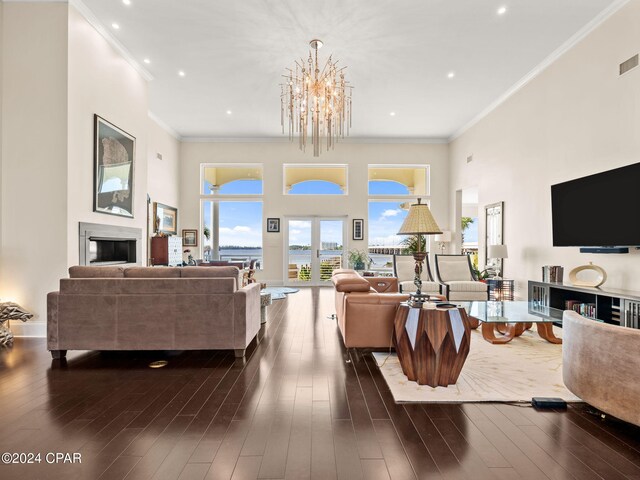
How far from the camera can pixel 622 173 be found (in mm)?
4160

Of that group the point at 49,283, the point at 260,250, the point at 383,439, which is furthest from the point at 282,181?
the point at 383,439

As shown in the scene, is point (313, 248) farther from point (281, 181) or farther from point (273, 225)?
point (281, 181)

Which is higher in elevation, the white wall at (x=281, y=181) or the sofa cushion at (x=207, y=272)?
the white wall at (x=281, y=181)

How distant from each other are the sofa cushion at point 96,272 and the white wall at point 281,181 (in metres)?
6.35

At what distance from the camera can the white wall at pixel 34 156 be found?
4363mm

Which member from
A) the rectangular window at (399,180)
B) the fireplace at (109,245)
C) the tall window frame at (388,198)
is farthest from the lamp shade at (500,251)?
the fireplace at (109,245)

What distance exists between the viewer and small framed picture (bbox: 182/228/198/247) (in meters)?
9.80

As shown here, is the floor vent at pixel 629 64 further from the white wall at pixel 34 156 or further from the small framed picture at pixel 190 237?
the small framed picture at pixel 190 237

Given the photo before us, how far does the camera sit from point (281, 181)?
992 cm

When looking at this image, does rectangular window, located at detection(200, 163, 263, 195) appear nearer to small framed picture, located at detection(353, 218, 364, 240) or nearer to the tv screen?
small framed picture, located at detection(353, 218, 364, 240)

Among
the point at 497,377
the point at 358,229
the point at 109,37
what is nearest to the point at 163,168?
the point at 109,37

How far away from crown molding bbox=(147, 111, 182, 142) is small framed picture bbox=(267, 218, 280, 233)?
3.31 metres

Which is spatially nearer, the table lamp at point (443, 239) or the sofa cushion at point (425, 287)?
the sofa cushion at point (425, 287)

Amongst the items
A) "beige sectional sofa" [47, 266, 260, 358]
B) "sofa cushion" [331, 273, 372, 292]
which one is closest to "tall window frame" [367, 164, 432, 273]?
"sofa cushion" [331, 273, 372, 292]
